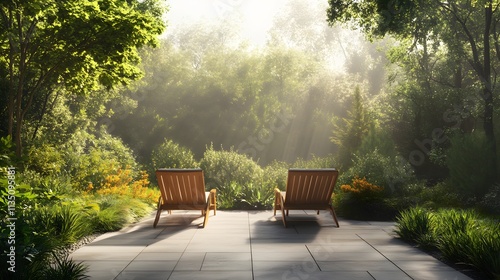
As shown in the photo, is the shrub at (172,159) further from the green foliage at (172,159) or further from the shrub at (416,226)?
the shrub at (416,226)

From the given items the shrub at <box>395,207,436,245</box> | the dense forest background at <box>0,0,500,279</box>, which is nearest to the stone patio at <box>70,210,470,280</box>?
the shrub at <box>395,207,436,245</box>

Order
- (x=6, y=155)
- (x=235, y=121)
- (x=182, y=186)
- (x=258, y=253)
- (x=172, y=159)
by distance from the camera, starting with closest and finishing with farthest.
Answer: (x=6, y=155) < (x=258, y=253) < (x=182, y=186) < (x=172, y=159) < (x=235, y=121)

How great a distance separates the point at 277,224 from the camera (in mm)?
8719

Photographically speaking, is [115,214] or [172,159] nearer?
[115,214]

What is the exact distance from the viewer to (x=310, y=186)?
334 inches

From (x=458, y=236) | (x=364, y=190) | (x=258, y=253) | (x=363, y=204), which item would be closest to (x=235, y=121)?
(x=364, y=190)

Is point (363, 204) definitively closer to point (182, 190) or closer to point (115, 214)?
point (182, 190)

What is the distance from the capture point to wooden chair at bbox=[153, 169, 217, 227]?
28.0ft

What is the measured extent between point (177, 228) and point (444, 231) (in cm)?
416

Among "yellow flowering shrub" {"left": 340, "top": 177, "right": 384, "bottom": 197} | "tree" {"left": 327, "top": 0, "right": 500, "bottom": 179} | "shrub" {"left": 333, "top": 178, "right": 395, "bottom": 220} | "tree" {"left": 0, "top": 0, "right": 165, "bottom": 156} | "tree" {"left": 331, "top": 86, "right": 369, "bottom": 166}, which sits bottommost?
"shrub" {"left": 333, "top": 178, "right": 395, "bottom": 220}

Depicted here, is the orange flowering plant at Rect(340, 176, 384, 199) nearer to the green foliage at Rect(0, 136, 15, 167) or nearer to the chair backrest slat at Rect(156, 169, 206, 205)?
the chair backrest slat at Rect(156, 169, 206, 205)

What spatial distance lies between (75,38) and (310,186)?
5.64 metres

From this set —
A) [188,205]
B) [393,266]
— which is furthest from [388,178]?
[393,266]

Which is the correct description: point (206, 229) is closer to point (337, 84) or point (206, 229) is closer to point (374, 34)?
point (374, 34)
